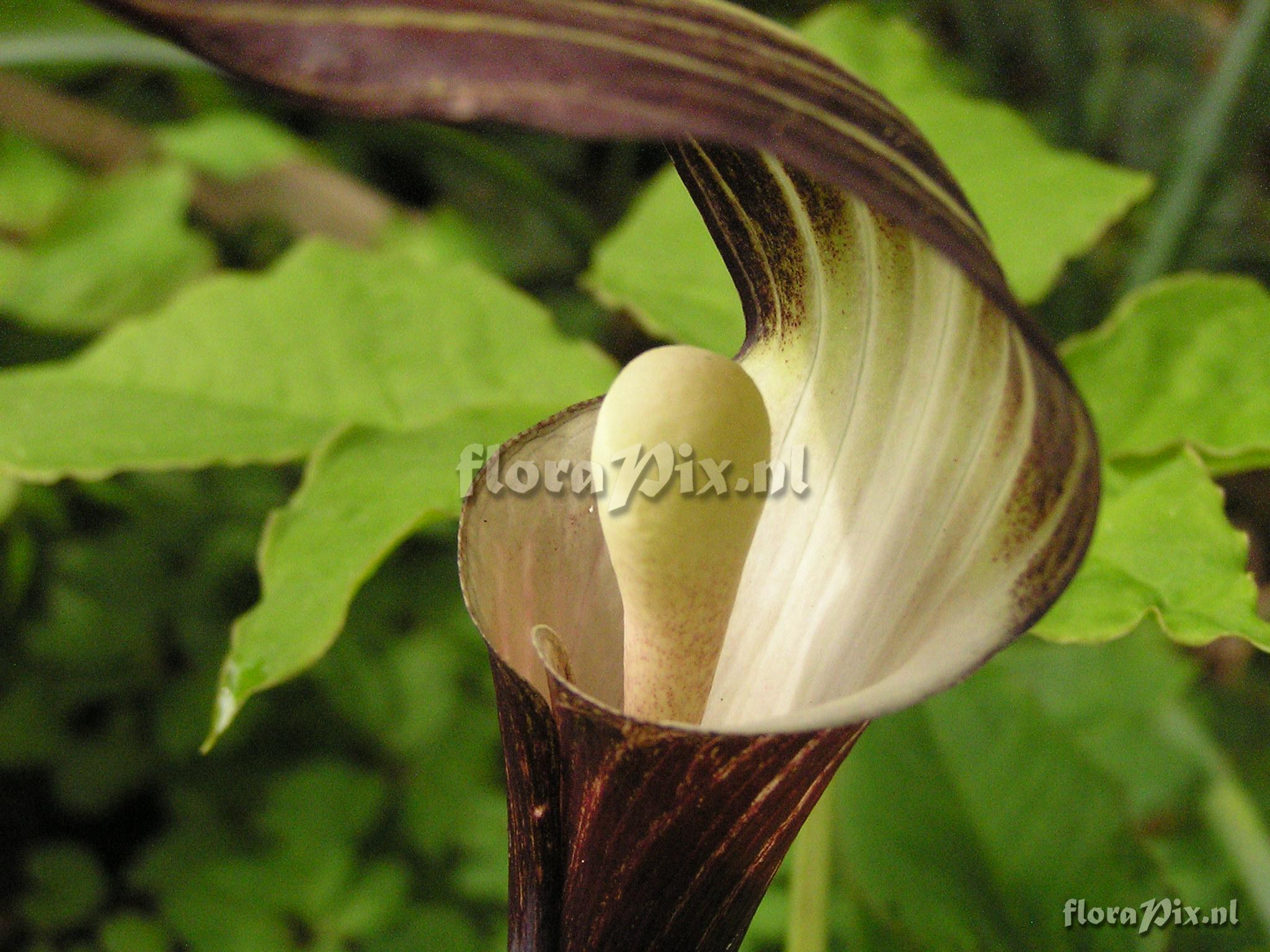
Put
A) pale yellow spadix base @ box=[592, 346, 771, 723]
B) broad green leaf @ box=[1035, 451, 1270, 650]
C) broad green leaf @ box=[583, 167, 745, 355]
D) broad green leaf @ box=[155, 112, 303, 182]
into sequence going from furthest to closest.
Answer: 1. broad green leaf @ box=[155, 112, 303, 182]
2. broad green leaf @ box=[583, 167, 745, 355]
3. broad green leaf @ box=[1035, 451, 1270, 650]
4. pale yellow spadix base @ box=[592, 346, 771, 723]

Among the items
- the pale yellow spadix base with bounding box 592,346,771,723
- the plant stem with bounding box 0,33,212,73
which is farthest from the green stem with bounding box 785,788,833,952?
the plant stem with bounding box 0,33,212,73

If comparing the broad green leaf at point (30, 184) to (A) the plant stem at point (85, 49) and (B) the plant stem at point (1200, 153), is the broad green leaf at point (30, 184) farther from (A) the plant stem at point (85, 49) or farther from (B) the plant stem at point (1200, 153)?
(B) the plant stem at point (1200, 153)

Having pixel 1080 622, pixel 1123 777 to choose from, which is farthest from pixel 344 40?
pixel 1123 777

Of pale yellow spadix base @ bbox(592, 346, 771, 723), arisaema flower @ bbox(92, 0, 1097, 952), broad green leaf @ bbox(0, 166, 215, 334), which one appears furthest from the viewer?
broad green leaf @ bbox(0, 166, 215, 334)

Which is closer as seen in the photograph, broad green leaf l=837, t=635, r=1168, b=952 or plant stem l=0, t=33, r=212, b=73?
broad green leaf l=837, t=635, r=1168, b=952

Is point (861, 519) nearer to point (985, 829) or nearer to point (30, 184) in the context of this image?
point (985, 829)

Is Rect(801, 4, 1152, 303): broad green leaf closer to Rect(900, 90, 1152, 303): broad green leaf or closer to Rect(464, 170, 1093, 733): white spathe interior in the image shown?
Rect(900, 90, 1152, 303): broad green leaf

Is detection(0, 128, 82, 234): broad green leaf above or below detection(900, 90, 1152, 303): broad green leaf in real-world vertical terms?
below
